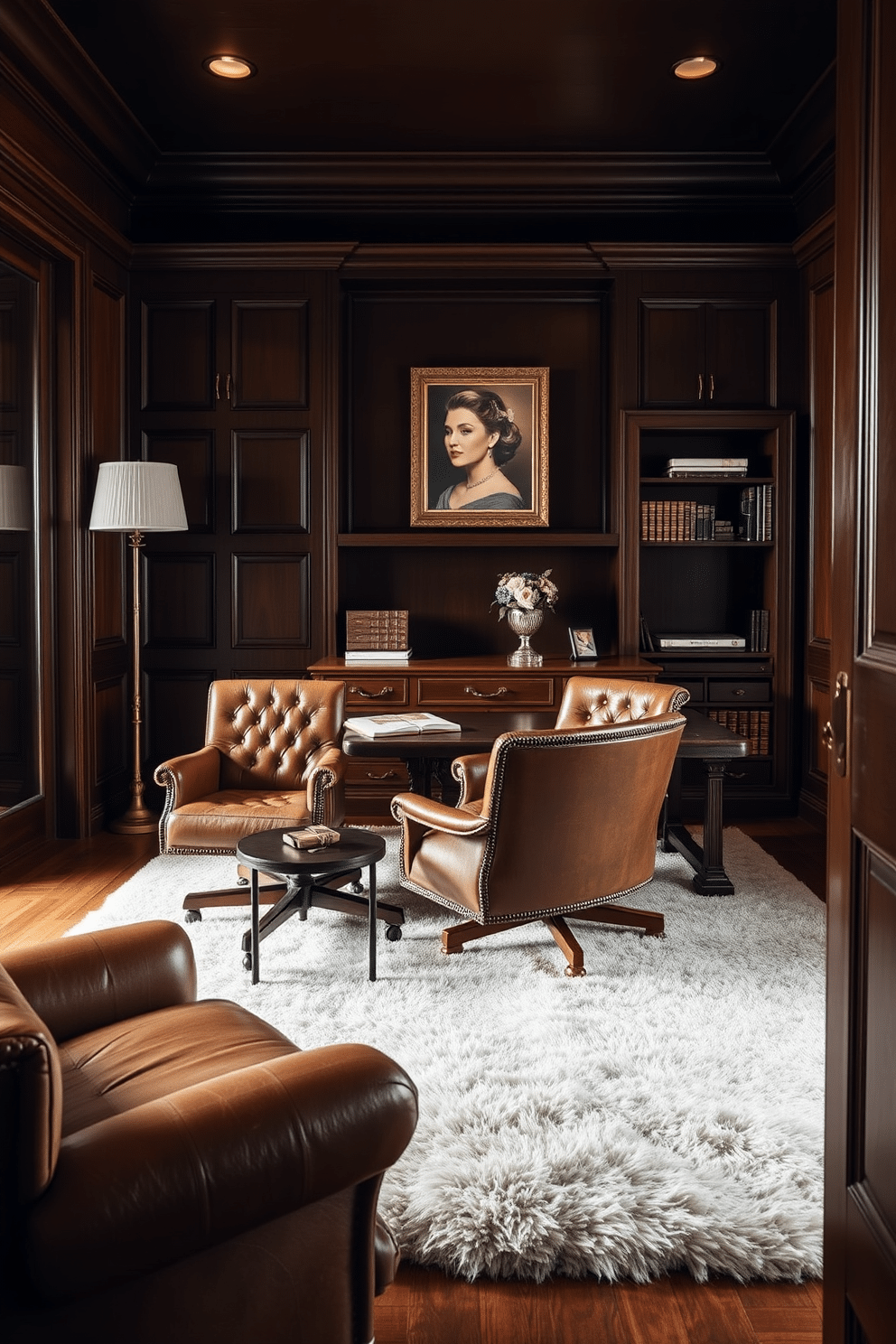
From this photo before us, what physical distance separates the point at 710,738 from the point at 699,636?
1605 mm

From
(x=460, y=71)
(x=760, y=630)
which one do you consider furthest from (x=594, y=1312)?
(x=460, y=71)

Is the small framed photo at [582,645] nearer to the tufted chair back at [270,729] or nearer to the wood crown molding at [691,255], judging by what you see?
the tufted chair back at [270,729]

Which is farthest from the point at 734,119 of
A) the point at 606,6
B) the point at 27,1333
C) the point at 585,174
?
the point at 27,1333

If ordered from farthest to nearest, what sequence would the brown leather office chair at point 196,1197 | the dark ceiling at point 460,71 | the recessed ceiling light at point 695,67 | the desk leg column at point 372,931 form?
the recessed ceiling light at point 695,67, the dark ceiling at point 460,71, the desk leg column at point 372,931, the brown leather office chair at point 196,1197

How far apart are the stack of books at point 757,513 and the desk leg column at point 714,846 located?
1859 millimetres

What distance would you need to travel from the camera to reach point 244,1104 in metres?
1.39

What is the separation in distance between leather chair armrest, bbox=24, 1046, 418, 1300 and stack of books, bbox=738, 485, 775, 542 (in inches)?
182

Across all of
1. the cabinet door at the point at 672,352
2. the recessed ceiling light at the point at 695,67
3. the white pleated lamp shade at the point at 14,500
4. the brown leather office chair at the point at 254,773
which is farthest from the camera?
the cabinet door at the point at 672,352

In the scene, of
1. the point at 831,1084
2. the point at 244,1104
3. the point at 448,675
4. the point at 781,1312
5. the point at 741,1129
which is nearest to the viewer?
the point at 244,1104

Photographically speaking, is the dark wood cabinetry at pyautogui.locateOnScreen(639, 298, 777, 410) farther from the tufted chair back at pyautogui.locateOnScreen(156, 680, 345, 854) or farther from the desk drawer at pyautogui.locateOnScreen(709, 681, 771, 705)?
the tufted chair back at pyautogui.locateOnScreen(156, 680, 345, 854)

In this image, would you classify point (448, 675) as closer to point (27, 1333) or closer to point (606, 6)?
point (606, 6)

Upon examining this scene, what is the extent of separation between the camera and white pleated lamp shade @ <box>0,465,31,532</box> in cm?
466

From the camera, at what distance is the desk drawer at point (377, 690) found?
5.43 m

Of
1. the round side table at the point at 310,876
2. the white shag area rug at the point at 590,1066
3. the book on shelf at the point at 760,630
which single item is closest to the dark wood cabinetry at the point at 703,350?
the book on shelf at the point at 760,630
